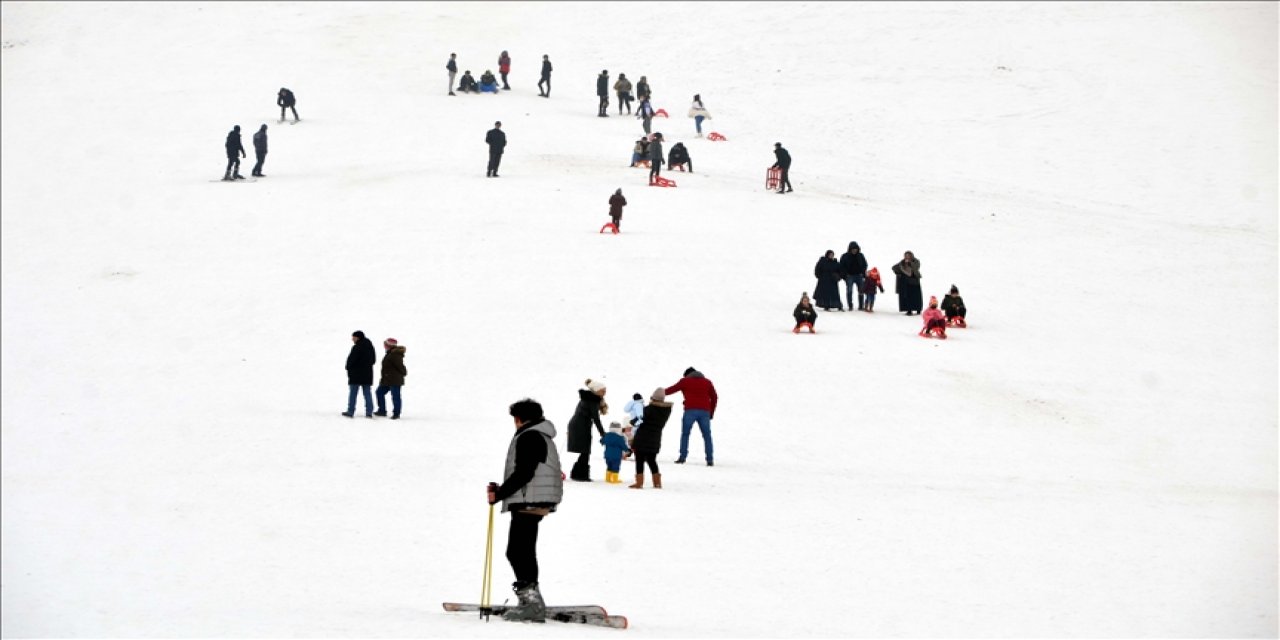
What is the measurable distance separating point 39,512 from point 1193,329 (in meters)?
19.6

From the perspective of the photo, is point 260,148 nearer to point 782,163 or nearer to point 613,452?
point 782,163

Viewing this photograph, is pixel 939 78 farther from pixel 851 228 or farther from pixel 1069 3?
pixel 851 228

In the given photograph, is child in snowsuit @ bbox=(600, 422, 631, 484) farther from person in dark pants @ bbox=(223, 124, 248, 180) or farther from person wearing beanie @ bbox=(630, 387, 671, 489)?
person in dark pants @ bbox=(223, 124, 248, 180)

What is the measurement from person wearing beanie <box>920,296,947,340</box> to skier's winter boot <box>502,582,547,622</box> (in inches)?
584

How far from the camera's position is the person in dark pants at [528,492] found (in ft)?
30.0

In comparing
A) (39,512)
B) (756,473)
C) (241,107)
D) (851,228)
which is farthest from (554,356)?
(241,107)

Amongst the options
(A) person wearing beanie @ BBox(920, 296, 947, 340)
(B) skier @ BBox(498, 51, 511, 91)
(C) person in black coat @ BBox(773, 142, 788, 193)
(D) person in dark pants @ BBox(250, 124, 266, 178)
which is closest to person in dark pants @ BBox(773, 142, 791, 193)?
(C) person in black coat @ BBox(773, 142, 788, 193)

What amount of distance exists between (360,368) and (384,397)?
0.62 metres

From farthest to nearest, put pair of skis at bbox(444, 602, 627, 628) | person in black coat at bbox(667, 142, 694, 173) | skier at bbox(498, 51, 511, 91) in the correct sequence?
skier at bbox(498, 51, 511, 91) → person in black coat at bbox(667, 142, 694, 173) → pair of skis at bbox(444, 602, 627, 628)

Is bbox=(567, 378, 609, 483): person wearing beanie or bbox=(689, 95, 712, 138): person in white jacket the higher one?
bbox=(689, 95, 712, 138): person in white jacket

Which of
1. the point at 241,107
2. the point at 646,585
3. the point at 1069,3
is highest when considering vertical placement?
the point at 1069,3

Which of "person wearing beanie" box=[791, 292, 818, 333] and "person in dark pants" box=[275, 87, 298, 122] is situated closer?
"person wearing beanie" box=[791, 292, 818, 333]

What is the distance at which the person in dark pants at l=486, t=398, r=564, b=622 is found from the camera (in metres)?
9.13

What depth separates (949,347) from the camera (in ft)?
74.8
